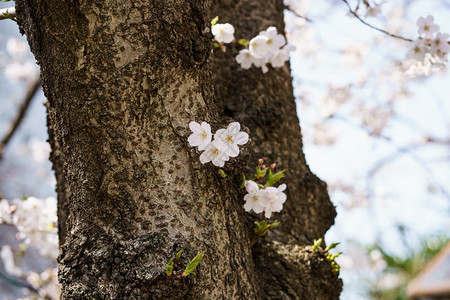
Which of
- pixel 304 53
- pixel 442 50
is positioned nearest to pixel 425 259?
pixel 304 53

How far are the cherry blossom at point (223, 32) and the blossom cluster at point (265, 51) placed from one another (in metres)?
0.07

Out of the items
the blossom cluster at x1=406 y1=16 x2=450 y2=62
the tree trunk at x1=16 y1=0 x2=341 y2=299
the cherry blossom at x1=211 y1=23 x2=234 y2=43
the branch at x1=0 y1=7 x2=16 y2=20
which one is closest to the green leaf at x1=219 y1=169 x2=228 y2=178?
the tree trunk at x1=16 y1=0 x2=341 y2=299

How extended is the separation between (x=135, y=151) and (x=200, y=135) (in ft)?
0.42

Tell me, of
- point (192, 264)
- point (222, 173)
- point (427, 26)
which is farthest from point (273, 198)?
point (427, 26)

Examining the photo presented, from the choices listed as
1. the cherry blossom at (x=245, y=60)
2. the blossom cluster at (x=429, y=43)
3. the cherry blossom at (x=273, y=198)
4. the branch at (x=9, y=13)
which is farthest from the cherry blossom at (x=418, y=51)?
the branch at (x=9, y=13)

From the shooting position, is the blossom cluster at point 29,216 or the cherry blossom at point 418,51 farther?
the blossom cluster at point 29,216

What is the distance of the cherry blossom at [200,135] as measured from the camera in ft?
2.77

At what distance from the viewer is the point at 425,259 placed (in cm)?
696

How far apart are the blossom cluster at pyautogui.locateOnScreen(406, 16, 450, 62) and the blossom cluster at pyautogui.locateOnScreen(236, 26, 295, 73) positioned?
0.39 m

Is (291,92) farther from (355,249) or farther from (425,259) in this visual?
(425,259)

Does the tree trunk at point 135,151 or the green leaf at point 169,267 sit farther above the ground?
the tree trunk at point 135,151

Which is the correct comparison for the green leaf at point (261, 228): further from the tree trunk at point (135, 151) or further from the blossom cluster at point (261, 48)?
the blossom cluster at point (261, 48)

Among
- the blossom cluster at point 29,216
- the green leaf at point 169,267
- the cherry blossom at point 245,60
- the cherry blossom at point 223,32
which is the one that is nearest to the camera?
the green leaf at point 169,267

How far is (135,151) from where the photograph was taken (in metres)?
0.86
